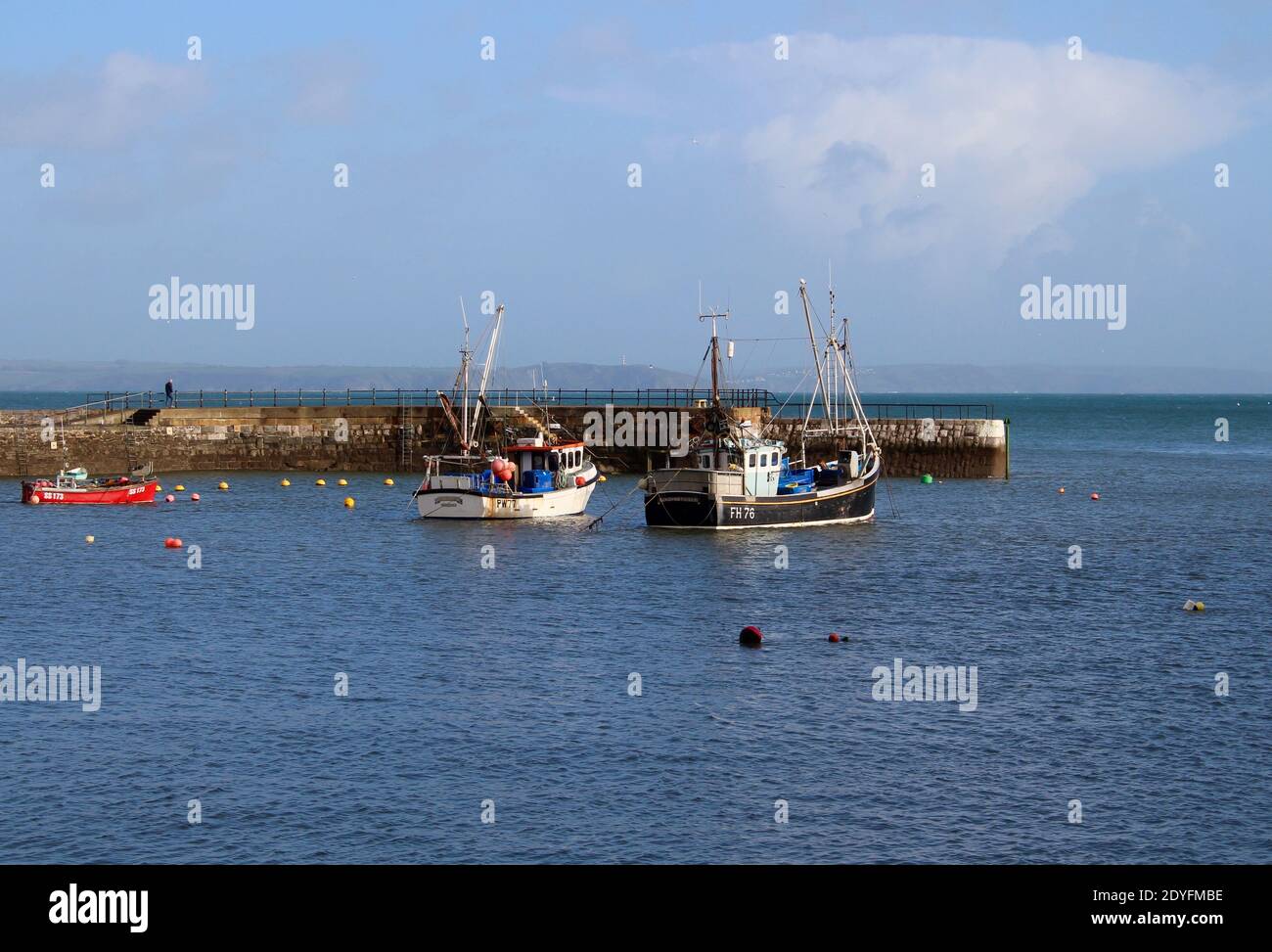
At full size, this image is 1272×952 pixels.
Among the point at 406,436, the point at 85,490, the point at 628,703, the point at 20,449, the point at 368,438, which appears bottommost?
the point at 628,703

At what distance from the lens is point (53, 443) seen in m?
74.5

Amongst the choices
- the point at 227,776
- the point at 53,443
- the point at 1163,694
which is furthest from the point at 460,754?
the point at 53,443

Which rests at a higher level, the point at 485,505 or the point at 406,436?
the point at 406,436

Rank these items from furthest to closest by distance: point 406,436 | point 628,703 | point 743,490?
point 406,436 < point 743,490 < point 628,703

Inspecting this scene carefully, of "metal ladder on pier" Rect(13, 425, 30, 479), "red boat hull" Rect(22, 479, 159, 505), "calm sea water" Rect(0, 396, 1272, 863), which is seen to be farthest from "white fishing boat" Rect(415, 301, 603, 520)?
"metal ladder on pier" Rect(13, 425, 30, 479)

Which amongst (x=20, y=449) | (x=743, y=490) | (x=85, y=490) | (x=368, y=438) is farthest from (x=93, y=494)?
(x=743, y=490)

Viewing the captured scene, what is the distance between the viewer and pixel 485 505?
59844 millimetres

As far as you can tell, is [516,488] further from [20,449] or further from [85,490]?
[20,449]

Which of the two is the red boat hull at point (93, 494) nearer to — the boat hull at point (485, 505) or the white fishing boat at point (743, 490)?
the boat hull at point (485, 505)

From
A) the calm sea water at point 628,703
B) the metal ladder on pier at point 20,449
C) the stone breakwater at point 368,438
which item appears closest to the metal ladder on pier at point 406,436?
the stone breakwater at point 368,438

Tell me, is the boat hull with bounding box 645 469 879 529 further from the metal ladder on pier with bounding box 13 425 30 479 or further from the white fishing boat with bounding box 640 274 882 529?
the metal ladder on pier with bounding box 13 425 30 479

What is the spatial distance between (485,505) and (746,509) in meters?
10.6

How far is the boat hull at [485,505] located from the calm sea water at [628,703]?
16.0ft
